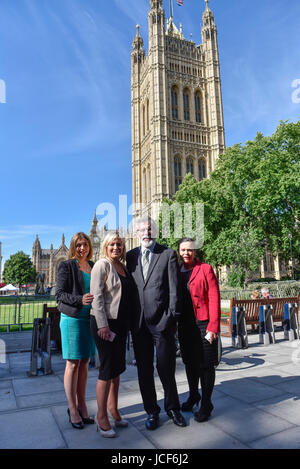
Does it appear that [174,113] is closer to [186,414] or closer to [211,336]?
[211,336]

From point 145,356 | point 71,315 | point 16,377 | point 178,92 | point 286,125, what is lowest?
point 16,377

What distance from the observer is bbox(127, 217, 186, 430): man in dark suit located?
290 cm

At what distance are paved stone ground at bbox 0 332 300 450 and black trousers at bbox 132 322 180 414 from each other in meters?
0.20

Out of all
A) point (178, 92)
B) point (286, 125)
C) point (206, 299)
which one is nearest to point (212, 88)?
point (178, 92)

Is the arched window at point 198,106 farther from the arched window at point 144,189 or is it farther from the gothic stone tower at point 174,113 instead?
the arched window at point 144,189

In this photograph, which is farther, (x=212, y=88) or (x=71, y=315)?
(x=212, y=88)

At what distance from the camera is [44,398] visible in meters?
3.71

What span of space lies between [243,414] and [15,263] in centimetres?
6556

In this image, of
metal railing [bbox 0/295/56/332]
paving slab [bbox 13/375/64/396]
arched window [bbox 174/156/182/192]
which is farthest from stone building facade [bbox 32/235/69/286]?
paving slab [bbox 13/375/64/396]

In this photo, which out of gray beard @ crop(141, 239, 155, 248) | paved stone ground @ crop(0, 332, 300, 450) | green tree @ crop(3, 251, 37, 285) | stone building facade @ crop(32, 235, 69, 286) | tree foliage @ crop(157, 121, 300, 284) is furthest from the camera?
Answer: stone building facade @ crop(32, 235, 69, 286)

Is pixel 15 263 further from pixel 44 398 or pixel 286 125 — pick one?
pixel 44 398

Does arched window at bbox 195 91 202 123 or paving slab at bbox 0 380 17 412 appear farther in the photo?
arched window at bbox 195 91 202 123

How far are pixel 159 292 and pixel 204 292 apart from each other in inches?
23.6

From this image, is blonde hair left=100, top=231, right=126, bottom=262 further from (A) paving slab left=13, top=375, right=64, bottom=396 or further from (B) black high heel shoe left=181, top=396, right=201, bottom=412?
(A) paving slab left=13, top=375, right=64, bottom=396
